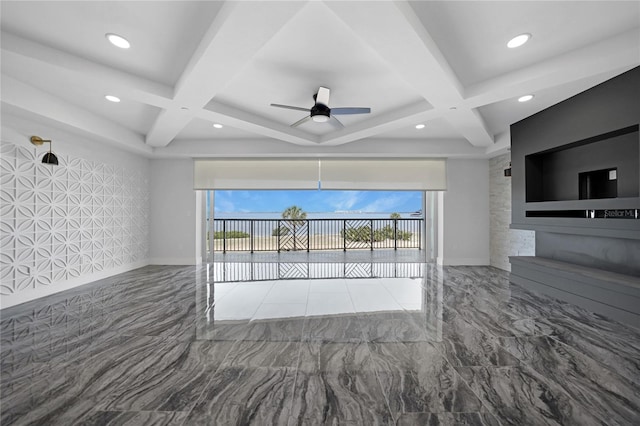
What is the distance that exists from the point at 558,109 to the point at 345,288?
3556 millimetres

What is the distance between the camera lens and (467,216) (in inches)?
239

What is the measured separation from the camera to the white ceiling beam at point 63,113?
3.01 meters

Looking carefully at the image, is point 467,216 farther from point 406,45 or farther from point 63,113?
point 63,113

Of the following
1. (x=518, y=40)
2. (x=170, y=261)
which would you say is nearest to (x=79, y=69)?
(x=518, y=40)

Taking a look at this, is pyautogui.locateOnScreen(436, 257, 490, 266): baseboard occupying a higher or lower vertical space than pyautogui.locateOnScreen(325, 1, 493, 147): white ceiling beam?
lower

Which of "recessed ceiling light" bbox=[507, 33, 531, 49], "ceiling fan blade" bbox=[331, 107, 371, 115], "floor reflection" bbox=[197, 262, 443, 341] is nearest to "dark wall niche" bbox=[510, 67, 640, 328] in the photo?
"recessed ceiling light" bbox=[507, 33, 531, 49]

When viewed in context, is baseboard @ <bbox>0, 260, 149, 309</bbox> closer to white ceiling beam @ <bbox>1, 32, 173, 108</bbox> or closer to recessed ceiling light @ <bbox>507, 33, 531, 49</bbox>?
white ceiling beam @ <bbox>1, 32, 173, 108</bbox>

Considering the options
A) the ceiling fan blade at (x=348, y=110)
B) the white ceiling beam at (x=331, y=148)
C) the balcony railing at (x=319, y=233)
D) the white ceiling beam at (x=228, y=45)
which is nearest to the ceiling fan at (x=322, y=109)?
the ceiling fan blade at (x=348, y=110)

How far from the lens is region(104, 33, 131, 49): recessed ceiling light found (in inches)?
92.8

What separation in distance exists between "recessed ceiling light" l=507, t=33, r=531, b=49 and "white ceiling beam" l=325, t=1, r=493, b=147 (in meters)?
0.50

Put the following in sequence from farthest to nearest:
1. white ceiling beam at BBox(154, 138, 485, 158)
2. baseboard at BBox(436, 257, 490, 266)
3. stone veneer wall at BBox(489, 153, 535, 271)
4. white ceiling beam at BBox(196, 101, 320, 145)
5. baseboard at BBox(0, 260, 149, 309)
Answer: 1. baseboard at BBox(436, 257, 490, 266)
2. white ceiling beam at BBox(154, 138, 485, 158)
3. stone veneer wall at BBox(489, 153, 535, 271)
4. white ceiling beam at BBox(196, 101, 320, 145)
5. baseboard at BBox(0, 260, 149, 309)

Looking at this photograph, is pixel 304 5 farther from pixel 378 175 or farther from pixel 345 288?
pixel 378 175

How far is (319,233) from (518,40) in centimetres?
723

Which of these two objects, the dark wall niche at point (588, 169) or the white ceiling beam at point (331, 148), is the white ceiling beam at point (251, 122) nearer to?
the white ceiling beam at point (331, 148)
